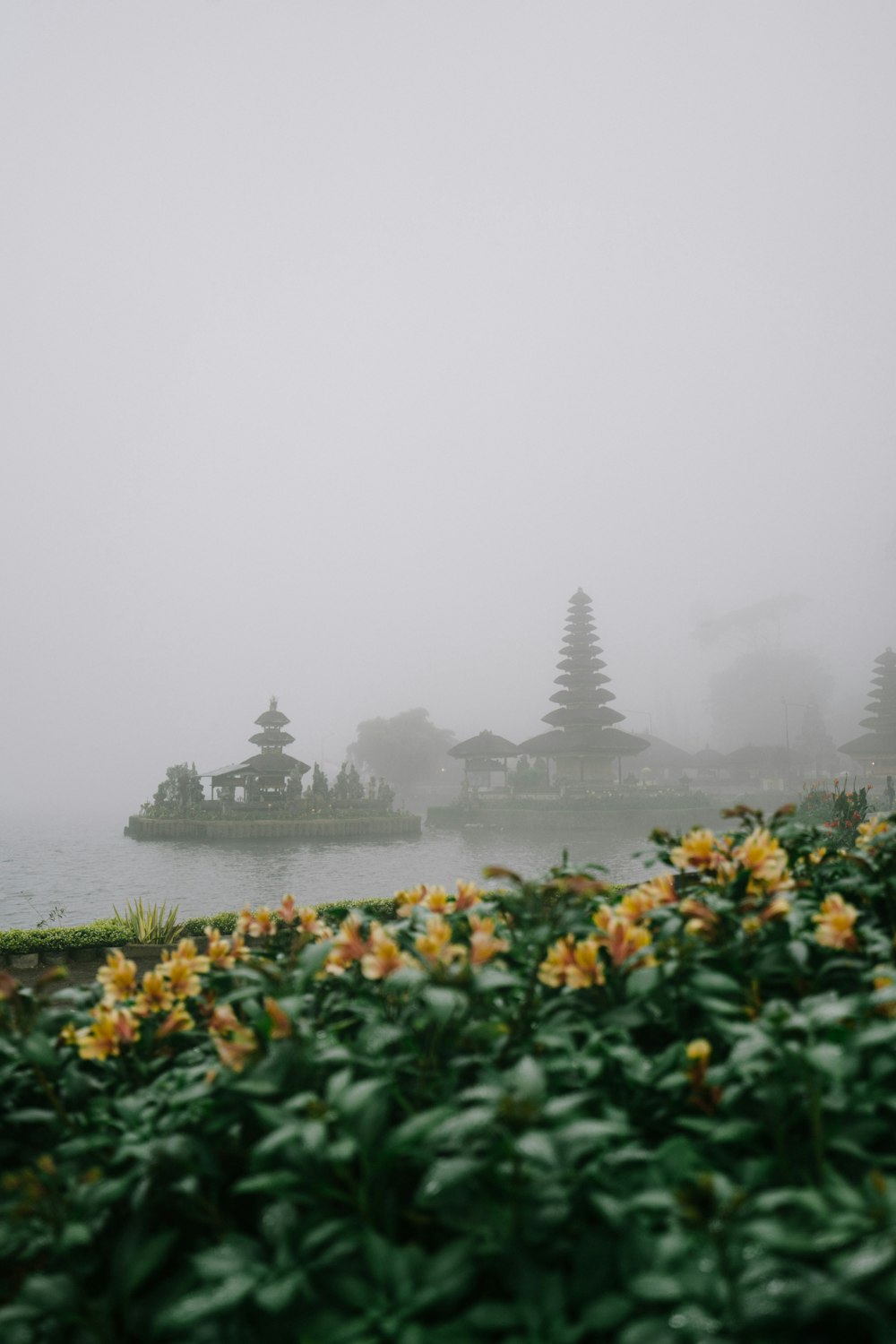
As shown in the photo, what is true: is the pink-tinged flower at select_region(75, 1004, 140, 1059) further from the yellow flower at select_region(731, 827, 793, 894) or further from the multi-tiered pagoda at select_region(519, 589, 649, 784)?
the multi-tiered pagoda at select_region(519, 589, 649, 784)

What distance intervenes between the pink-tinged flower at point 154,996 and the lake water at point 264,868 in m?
12.9

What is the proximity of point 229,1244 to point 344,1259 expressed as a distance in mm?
159

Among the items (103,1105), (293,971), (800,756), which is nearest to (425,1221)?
(293,971)

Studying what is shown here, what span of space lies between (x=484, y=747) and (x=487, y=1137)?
38.1m

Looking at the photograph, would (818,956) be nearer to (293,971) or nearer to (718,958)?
(718,958)

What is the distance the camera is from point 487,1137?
1.09 m

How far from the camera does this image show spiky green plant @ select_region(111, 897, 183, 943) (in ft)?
18.2

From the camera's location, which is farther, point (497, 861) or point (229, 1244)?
point (497, 861)

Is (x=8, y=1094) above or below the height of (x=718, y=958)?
below

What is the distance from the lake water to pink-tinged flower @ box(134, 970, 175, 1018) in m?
12.9

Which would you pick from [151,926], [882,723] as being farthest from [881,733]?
[151,926]

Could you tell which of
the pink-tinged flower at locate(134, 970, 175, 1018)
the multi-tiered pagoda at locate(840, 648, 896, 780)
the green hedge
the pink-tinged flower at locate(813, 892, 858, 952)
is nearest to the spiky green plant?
the green hedge

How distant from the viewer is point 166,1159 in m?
1.21

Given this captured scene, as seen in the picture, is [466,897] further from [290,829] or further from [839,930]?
[290,829]
